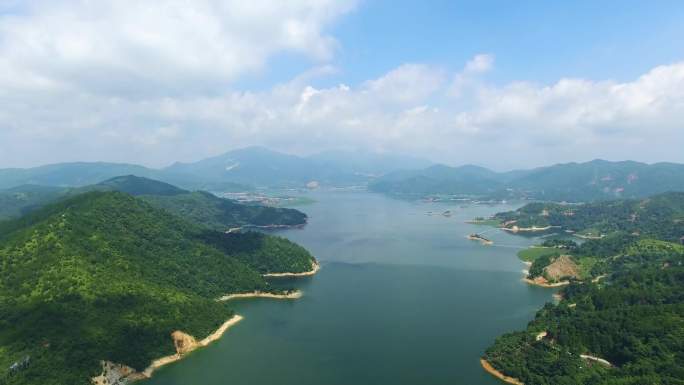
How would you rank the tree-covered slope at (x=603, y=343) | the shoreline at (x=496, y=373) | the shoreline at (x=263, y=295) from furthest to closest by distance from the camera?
the shoreline at (x=263, y=295) → the shoreline at (x=496, y=373) → the tree-covered slope at (x=603, y=343)

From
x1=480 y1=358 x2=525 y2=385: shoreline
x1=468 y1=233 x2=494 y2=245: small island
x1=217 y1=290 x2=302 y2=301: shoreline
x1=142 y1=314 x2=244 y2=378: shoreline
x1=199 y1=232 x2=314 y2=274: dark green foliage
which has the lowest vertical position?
x1=480 y1=358 x2=525 y2=385: shoreline

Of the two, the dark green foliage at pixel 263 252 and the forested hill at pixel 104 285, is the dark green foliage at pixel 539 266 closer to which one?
the dark green foliage at pixel 263 252

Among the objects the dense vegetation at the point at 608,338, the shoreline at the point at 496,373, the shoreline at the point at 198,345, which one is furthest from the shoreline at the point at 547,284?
the shoreline at the point at 198,345

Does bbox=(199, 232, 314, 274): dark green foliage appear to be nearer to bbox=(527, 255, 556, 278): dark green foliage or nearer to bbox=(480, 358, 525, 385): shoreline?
bbox=(527, 255, 556, 278): dark green foliage

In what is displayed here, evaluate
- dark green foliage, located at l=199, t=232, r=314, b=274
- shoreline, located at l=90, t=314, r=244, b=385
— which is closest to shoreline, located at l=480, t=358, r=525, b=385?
shoreline, located at l=90, t=314, r=244, b=385

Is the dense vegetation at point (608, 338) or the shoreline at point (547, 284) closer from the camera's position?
the dense vegetation at point (608, 338)

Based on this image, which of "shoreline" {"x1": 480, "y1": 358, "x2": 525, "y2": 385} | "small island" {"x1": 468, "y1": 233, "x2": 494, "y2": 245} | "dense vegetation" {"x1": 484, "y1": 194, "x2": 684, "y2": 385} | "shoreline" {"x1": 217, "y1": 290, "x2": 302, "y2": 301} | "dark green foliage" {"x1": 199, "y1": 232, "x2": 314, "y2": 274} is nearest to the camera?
"dense vegetation" {"x1": 484, "y1": 194, "x2": 684, "y2": 385}
